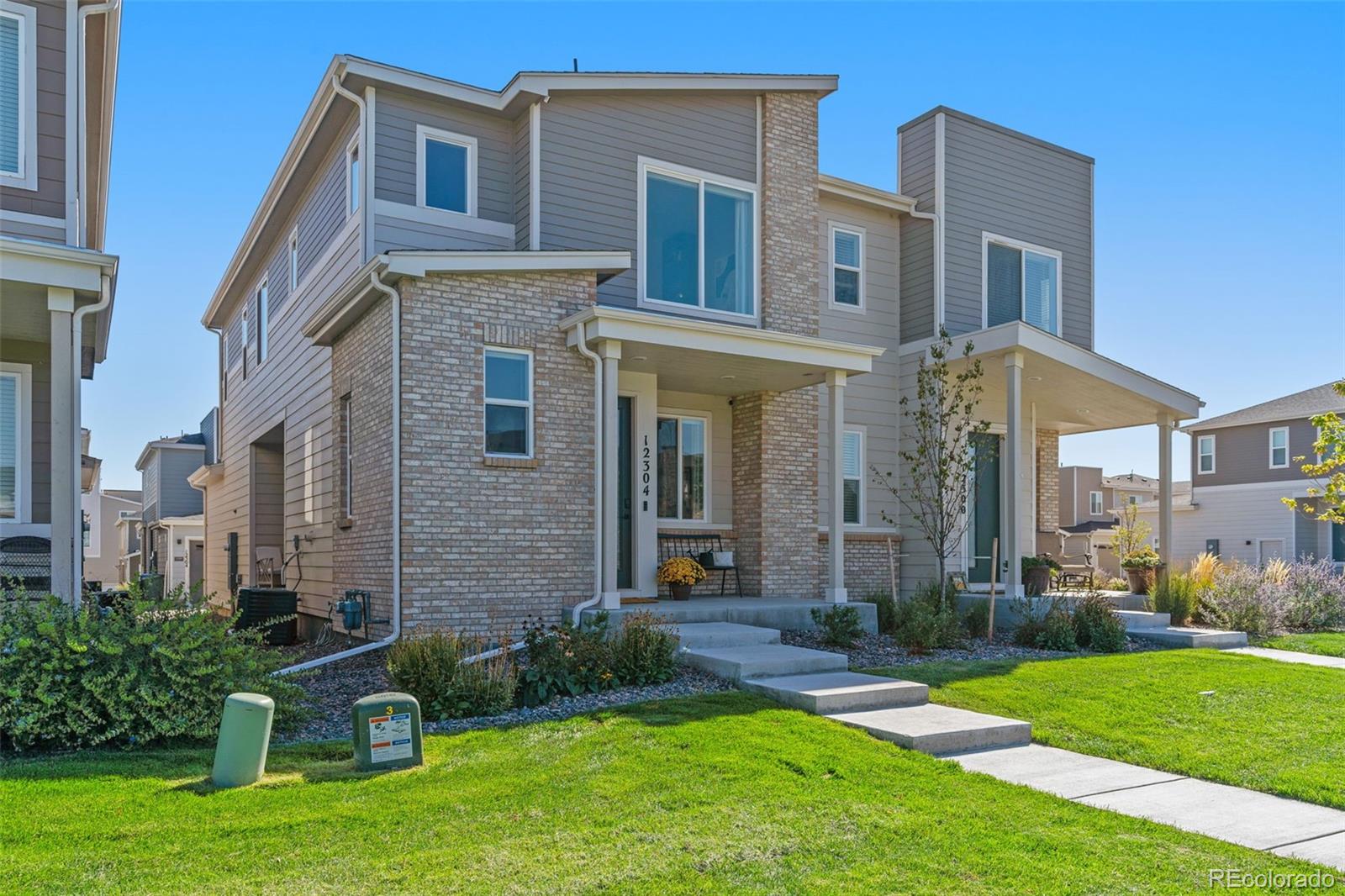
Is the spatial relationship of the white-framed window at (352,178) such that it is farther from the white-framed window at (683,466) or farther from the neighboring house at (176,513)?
the neighboring house at (176,513)

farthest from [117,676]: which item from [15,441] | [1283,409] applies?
[1283,409]

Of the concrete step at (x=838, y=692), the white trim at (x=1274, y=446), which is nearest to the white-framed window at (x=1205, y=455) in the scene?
the white trim at (x=1274, y=446)

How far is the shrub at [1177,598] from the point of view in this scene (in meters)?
13.5

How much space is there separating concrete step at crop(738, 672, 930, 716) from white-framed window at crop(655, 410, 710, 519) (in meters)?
5.09

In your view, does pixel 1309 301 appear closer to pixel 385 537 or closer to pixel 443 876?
pixel 385 537

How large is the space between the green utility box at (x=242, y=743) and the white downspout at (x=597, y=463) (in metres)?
4.98

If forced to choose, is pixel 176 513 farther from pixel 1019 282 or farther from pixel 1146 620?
pixel 1146 620

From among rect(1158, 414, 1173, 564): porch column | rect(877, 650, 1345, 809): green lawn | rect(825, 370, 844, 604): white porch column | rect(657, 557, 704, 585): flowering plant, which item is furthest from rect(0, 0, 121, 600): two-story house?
rect(1158, 414, 1173, 564): porch column

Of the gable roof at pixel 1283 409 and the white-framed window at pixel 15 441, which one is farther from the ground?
the gable roof at pixel 1283 409

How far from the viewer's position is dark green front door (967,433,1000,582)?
53.3 ft

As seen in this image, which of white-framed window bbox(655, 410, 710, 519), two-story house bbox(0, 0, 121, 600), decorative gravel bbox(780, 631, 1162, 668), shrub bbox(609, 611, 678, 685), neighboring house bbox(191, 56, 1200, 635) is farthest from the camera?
white-framed window bbox(655, 410, 710, 519)

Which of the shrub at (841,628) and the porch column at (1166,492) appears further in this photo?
the porch column at (1166,492)

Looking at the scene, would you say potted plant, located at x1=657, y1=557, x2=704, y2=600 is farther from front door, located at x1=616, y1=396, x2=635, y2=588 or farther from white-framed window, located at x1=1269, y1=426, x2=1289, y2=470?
white-framed window, located at x1=1269, y1=426, x2=1289, y2=470
